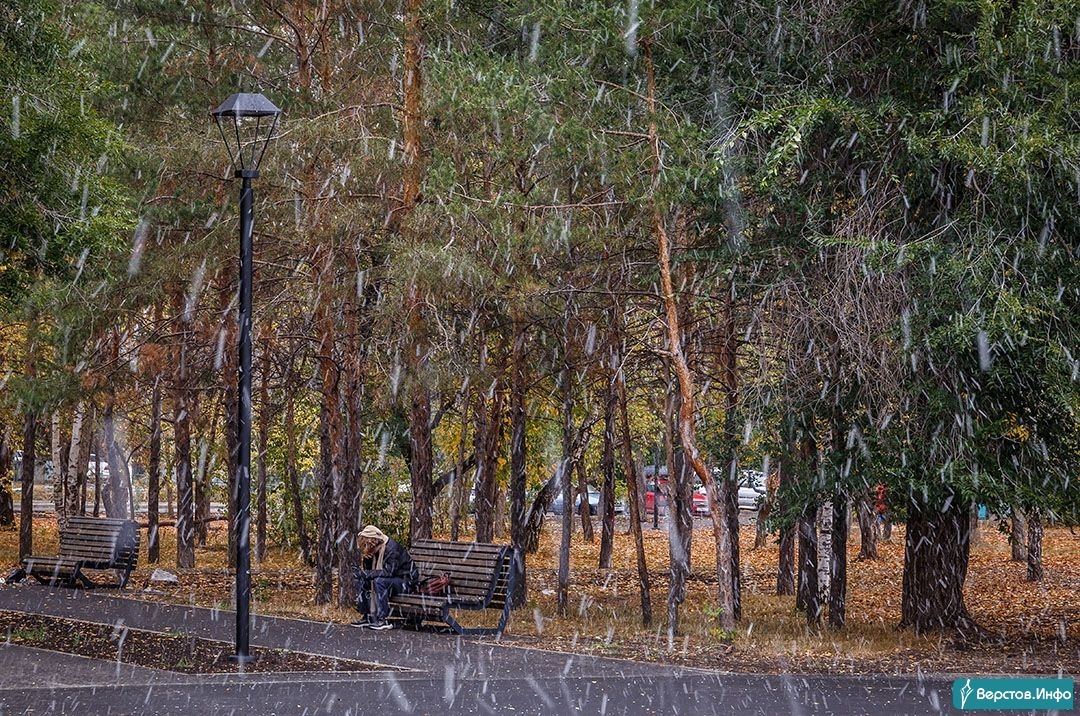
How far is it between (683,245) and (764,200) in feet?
4.87

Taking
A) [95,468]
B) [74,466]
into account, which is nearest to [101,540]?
[74,466]

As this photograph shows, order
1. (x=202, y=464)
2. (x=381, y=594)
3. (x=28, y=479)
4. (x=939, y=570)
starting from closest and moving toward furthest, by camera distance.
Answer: (x=381, y=594) → (x=939, y=570) → (x=28, y=479) → (x=202, y=464)

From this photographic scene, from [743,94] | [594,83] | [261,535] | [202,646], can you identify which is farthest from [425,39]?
[261,535]

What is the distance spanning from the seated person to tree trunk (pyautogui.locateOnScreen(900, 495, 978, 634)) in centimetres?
647

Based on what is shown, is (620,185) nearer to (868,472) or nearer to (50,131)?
(868,472)

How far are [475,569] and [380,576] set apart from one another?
3.37ft

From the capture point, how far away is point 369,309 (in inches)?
719

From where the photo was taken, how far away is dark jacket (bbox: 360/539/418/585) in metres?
14.2

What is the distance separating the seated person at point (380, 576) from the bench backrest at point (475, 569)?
409mm

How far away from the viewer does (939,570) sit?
16.8 m

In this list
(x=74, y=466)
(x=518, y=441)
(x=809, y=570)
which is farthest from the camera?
(x=74, y=466)

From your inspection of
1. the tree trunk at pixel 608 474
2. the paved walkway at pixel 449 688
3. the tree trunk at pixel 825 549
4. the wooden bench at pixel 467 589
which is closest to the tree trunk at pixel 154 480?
the tree trunk at pixel 608 474

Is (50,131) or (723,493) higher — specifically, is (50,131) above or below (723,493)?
above

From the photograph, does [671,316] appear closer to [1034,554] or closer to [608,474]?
[608,474]
